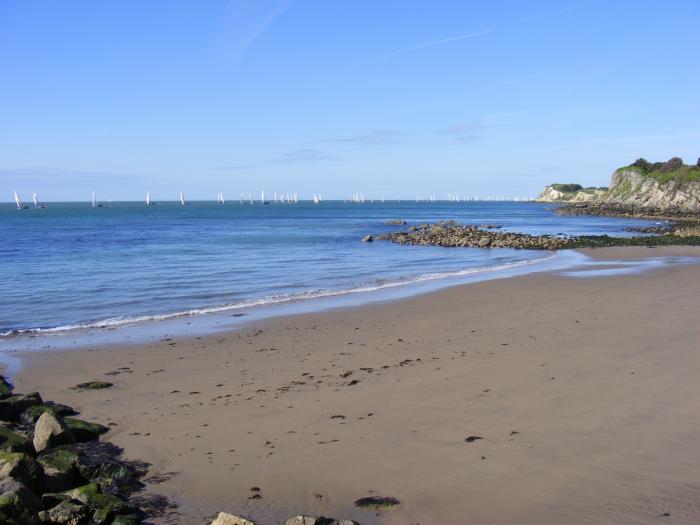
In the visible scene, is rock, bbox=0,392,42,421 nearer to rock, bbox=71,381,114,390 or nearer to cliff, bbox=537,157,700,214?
rock, bbox=71,381,114,390

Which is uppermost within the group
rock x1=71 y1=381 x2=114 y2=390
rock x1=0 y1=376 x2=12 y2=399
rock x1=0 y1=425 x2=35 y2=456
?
rock x1=0 y1=425 x2=35 y2=456

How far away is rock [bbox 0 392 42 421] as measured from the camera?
8.62 metres

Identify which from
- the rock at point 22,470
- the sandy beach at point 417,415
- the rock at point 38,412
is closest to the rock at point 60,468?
the rock at point 22,470

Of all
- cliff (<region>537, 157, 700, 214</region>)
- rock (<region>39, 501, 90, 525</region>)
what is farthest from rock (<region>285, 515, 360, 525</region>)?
cliff (<region>537, 157, 700, 214</region>)

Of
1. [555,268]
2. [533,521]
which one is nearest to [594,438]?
[533,521]

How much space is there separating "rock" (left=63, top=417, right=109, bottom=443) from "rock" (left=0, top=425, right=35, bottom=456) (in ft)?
2.17

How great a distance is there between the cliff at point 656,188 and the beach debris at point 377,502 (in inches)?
3308

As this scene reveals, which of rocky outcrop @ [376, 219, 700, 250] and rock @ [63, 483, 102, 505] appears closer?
rock @ [63, 483, 102, 505]

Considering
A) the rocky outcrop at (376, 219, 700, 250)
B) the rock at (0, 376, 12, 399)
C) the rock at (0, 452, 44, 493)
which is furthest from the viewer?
the rocky outcrop at (376, 219, 700, 250)

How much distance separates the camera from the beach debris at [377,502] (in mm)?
6047

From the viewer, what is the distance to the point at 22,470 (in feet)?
19.6

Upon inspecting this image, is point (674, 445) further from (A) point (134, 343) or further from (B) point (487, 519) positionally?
(A) point (134, 343)

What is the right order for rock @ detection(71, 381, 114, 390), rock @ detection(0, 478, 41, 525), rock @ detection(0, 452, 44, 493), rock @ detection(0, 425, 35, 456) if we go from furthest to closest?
rock @ detection(71, 381, 114, 390) → rock @ detection(0, 425, 35, 456) → rock @ detection(0, 452, 44, 493) → rock @ detection(0, 478, 41, 525)

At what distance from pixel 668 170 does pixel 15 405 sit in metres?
117
